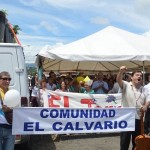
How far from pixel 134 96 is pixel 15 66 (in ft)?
7.64

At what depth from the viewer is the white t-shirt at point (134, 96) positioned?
256 inches

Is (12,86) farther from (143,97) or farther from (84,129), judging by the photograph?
(143,97)

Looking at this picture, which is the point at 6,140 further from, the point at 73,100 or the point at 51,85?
the point at 51,85

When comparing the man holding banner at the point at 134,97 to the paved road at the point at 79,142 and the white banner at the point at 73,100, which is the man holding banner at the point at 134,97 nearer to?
the paved road at the point at 79,142

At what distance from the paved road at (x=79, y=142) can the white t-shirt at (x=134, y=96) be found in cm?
219

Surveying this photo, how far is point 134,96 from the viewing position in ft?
21.4

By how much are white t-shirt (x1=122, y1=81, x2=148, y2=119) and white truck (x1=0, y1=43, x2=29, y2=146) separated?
1.91 meters

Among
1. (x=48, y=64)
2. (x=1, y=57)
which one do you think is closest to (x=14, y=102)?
(x=1, y=57)

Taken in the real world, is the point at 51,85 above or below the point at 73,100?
above

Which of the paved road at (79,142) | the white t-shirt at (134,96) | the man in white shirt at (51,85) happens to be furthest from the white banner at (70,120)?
the man in white shirt at (51,85)

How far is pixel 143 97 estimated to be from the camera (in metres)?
6.60

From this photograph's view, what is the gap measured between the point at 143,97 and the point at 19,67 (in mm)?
2416

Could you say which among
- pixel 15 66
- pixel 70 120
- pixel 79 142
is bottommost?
pixel 79 142

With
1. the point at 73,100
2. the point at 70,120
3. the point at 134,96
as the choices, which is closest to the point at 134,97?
the point at 134,96
